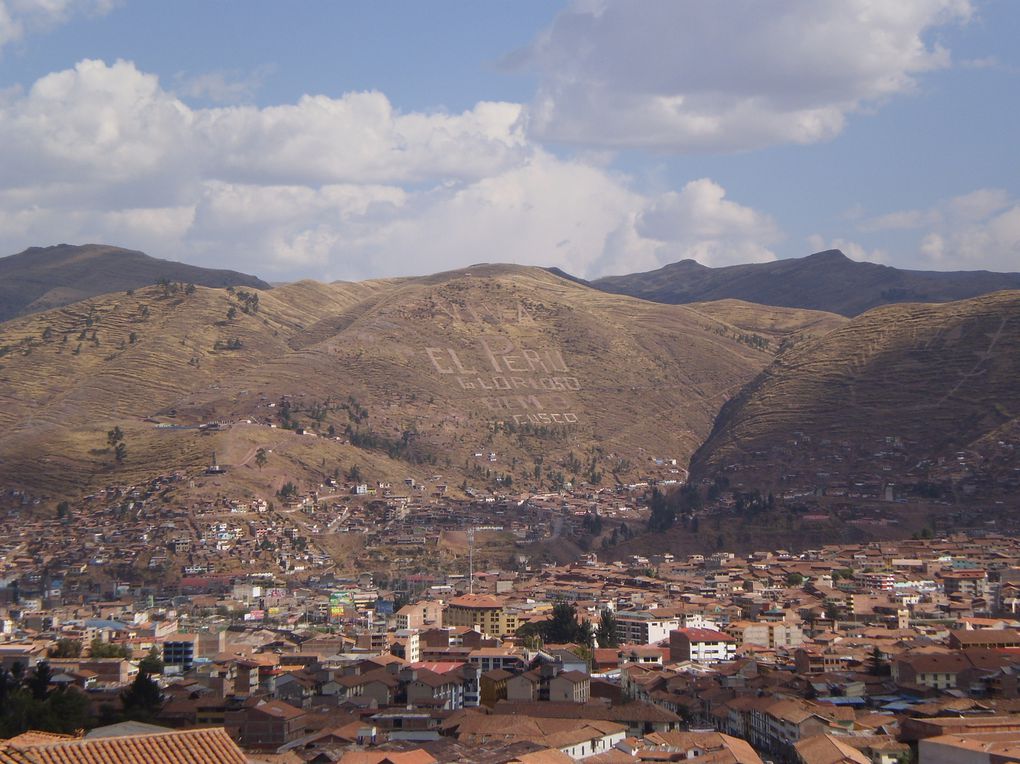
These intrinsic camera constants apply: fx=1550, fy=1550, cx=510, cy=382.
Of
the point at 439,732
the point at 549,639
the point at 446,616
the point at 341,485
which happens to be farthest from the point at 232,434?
the point at 439,732

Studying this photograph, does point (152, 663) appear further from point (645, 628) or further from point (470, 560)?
point (470, 560)

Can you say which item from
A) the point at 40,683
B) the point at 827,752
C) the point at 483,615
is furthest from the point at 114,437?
the point at 827,752

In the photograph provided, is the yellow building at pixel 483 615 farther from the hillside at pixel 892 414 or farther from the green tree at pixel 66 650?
the hillside at pixel 892 414

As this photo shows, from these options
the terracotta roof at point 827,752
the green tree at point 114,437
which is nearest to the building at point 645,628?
the terracotta roof at point 827,752

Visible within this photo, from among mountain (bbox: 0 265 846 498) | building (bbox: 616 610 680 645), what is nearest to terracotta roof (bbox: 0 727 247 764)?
building (bbox: 616 610 680 645)

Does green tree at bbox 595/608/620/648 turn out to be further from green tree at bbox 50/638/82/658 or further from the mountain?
the mountain
